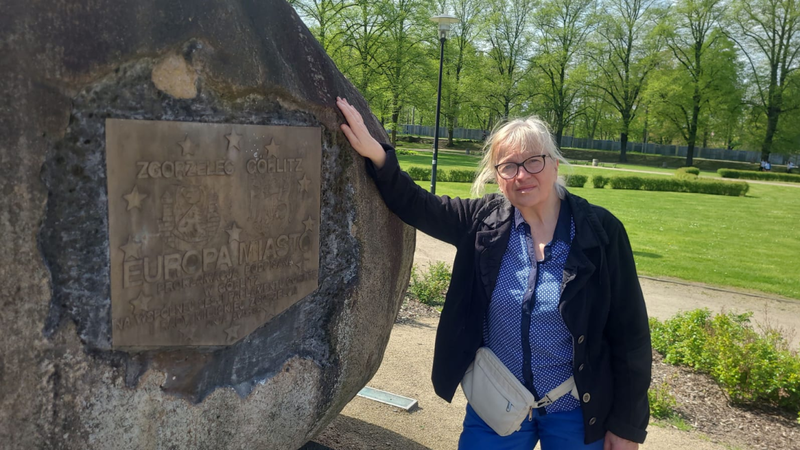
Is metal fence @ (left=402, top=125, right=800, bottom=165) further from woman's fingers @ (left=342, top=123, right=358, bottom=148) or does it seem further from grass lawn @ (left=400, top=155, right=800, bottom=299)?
woman's fingers @ (left=342, top=123, right=358, bottom=148)

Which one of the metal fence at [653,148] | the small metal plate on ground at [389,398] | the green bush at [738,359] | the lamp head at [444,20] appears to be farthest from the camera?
the metal fence at [653,148]

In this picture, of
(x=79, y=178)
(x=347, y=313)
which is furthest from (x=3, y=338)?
(x=347, y=313)

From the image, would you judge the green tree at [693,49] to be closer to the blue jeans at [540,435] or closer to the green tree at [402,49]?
the green tree at [402,49]

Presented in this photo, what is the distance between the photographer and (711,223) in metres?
16.9

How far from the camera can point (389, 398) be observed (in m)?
4.62

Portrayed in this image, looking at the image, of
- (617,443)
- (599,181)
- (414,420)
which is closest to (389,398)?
(414,420)

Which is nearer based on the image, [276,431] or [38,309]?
[38,309]

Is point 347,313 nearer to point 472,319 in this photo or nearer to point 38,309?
point 472,319

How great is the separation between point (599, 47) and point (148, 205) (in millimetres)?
48058

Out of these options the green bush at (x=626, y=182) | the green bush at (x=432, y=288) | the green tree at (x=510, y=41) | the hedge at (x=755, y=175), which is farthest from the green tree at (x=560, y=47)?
the green bush at (x=432, y=288)

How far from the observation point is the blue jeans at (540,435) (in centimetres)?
250

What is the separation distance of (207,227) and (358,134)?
89 centimetres

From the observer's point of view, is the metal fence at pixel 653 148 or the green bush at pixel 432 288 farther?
the metal fence at pixel 653 148

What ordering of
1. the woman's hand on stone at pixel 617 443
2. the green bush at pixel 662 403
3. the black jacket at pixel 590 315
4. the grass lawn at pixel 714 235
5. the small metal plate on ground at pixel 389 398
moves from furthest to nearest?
the grass lawn at pixel 714 235 < the green bush at pixel 662 403 < the small metal plate on ground at pixel 389 398 < the woman's hand on stone at pixel 617 443 < the black jacket at pixel 590 315
